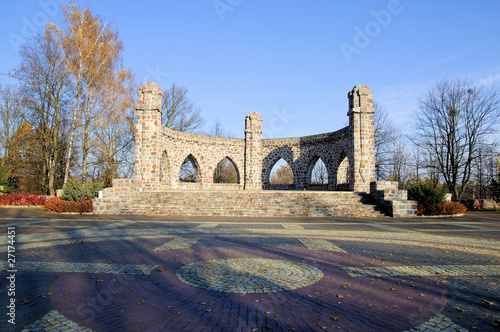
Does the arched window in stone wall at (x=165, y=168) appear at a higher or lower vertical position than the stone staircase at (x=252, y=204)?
higher

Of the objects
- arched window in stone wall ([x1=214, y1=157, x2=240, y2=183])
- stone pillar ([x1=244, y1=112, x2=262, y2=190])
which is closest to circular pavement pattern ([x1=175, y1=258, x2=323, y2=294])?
stone pillar ([x1=244, y1=112, x2=262, y2=190])

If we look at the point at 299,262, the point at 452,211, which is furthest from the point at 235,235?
the point at 452,211

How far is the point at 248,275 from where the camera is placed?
411 centimetres

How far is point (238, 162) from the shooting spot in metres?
23.7

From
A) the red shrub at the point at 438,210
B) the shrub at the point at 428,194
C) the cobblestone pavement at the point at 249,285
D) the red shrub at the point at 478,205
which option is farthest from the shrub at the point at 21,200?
the red shrub at the point at 478,205

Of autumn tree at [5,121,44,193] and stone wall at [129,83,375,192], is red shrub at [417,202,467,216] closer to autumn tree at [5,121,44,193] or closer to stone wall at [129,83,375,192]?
stone wall at [129,83,375,192]

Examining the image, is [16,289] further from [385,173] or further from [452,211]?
[385,173]

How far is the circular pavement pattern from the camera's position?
145 inches

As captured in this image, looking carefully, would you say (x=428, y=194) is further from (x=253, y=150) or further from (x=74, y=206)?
(x=74, y=206)

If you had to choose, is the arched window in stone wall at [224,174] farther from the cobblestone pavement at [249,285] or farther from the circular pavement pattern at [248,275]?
the circular pavement pattern at [248,275]

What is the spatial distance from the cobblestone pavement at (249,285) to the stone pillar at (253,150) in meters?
16.3

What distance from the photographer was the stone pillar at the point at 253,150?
23.1m

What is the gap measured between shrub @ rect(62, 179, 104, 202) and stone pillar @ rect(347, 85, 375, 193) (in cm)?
1411

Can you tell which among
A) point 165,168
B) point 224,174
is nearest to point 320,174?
point 224,174
